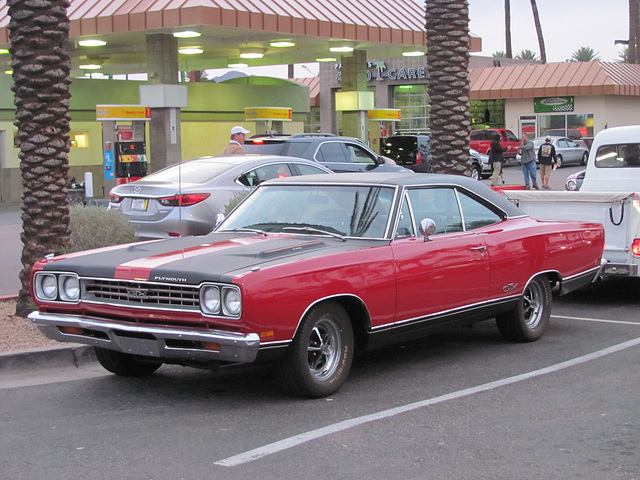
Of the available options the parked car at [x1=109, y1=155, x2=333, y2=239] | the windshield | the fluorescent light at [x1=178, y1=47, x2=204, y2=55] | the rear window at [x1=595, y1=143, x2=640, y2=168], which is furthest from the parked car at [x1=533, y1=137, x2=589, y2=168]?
the windshield

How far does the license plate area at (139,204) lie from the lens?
12344mm

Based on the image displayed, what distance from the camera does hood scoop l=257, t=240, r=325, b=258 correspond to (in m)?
6.46

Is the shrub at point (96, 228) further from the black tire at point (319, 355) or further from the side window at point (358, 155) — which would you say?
A: the side window at point (358, 155)

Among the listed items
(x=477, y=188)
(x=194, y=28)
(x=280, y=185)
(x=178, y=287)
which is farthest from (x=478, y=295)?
(x=194, y=28)

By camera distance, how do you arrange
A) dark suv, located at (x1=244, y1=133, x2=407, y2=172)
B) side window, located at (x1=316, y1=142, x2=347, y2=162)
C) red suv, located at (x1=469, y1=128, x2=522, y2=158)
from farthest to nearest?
red suv, located at (x1=469, y1=128, x2=522, y2=158), side window, located at (x1=316, y1=142, x2=347, y2=162), dark suv, located at (x1=244, y1=133, x2=407, y2=172)

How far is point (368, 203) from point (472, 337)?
7.13 ft

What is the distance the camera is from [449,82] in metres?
14.3

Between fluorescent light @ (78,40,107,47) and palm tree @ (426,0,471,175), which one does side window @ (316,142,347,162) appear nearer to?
palm tree @ (426,0,471,175)

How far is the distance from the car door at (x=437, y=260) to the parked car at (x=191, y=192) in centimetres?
481

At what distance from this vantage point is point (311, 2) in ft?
79.7

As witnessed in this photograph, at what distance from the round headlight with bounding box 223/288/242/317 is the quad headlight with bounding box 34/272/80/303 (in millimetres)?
1238

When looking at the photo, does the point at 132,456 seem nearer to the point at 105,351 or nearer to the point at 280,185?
the point at 105,351

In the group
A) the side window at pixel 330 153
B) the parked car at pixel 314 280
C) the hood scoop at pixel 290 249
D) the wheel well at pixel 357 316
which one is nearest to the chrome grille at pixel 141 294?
the parked car at pixel 314 280

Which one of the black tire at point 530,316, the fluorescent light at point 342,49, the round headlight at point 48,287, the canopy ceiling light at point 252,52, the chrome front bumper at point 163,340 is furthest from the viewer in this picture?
the canopy ceiling light at point 252,52
